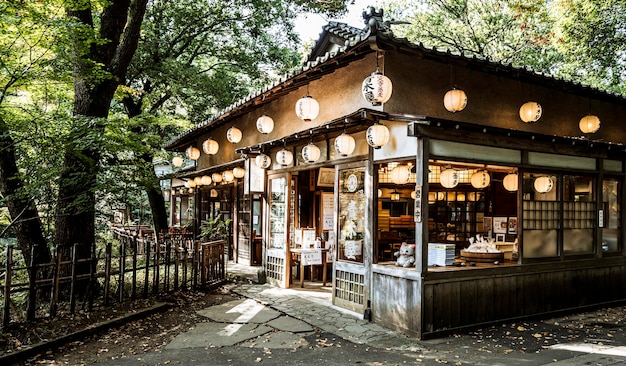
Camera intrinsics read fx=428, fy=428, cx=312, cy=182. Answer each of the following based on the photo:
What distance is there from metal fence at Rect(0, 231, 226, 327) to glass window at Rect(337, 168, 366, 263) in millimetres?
4431

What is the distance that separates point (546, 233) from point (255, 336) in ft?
24.2

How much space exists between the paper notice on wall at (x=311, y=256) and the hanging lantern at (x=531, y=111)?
689 centimetres

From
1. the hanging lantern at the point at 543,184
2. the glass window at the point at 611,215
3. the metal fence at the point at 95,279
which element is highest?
the hanging lantern at the point at 543,184

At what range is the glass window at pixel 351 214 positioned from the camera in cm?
1016

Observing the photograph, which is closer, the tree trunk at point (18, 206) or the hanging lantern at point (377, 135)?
the hanging lantern at point (377, 135)

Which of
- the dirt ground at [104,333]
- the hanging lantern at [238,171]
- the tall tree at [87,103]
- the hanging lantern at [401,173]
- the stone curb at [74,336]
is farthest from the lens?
the hanging lantern at [238,171]

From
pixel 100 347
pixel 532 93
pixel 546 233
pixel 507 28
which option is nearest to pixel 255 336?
pixel 100 347

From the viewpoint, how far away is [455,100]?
977 cm

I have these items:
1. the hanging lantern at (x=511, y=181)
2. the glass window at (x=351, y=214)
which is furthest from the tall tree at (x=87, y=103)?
the hanging lantern at (x=511, y=181)

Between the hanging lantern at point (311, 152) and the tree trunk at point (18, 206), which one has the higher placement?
the hanging lantern at point (311, 152)

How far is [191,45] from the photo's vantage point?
76.5 feet

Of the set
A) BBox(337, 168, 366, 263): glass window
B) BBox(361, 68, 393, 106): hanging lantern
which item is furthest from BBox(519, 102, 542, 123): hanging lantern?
BBox(337, 168, 366, 263): glass window

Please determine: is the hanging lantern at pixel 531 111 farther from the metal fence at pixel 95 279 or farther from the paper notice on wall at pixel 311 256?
the metal fence at pixel 95 279

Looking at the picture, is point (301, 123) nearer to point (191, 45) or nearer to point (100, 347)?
point (100, 347)
